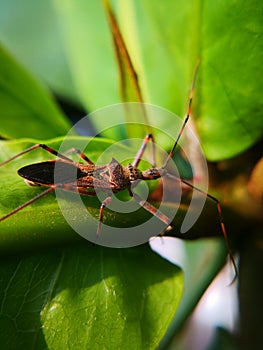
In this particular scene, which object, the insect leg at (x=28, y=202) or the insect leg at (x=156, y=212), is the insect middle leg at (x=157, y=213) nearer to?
the insect leg at (x=156, y=212)

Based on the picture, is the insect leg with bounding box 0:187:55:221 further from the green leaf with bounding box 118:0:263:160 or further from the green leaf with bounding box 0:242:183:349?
the green leaf with bounding box 118:0:263:160

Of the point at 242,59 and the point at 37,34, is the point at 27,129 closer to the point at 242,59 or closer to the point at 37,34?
the point at 242,59

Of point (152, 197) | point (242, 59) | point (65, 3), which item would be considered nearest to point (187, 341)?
point (152, 197)

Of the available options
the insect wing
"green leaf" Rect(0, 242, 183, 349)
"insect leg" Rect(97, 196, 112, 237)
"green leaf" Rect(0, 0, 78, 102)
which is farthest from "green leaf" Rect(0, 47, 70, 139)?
"green leaf" Rect(0, 0, 78, 102)

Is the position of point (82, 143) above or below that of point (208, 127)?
above

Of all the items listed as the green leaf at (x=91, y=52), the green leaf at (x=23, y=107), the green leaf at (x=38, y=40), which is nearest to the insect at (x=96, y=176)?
the green leaf at (x=23, y=107)
